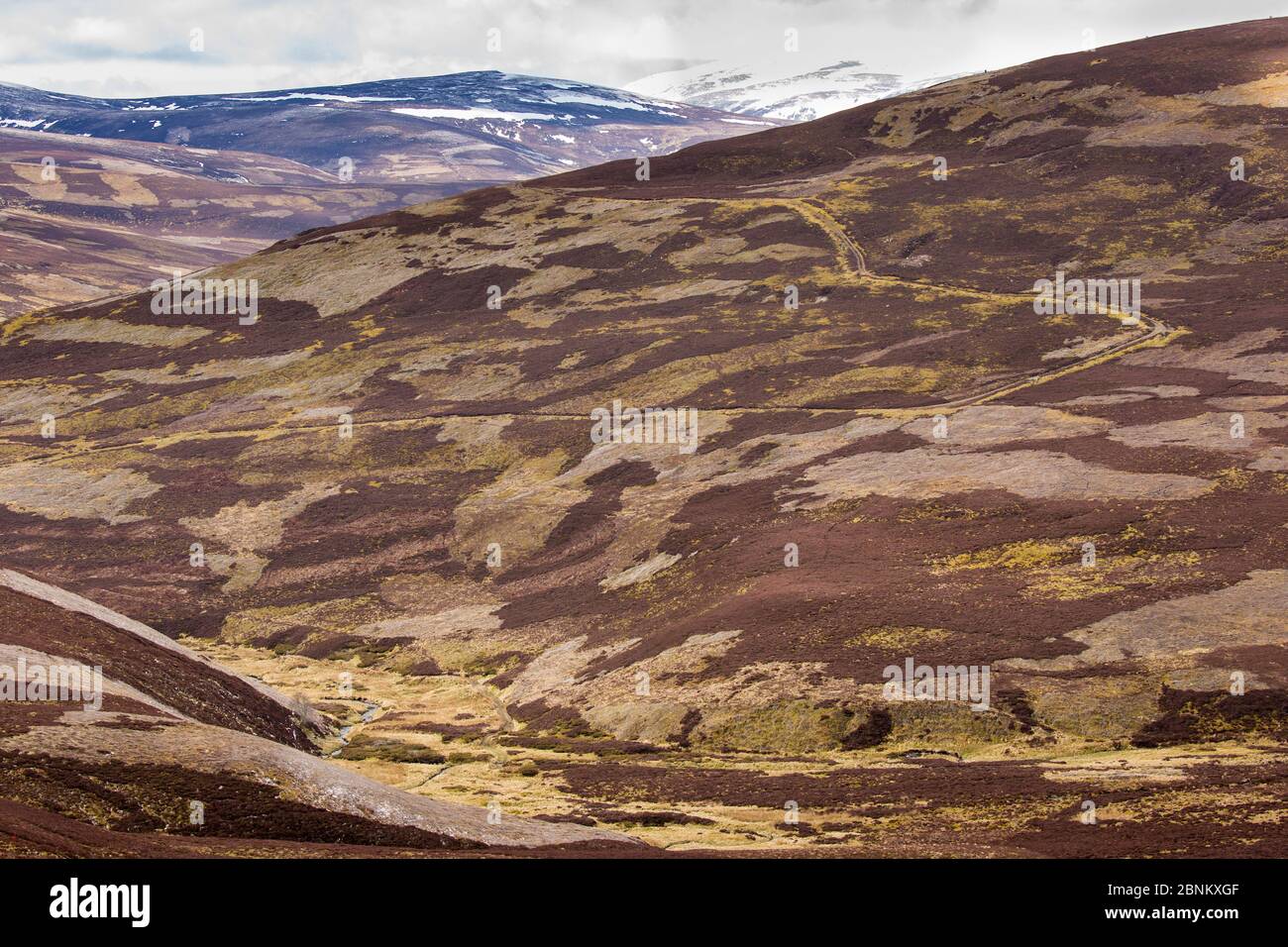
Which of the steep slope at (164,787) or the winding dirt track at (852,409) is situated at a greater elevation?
the winding dirt track at (852,409)

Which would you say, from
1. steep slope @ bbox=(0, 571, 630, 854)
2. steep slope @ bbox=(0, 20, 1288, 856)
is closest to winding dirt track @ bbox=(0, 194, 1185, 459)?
steep slope @ bbox=(0, 20, 1288, 856)

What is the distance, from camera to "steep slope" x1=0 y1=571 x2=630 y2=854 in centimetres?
3133

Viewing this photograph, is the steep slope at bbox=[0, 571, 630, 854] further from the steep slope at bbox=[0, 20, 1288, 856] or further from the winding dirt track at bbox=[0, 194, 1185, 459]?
the winding dirt track at bbox=[0, 194, 1185, 459]

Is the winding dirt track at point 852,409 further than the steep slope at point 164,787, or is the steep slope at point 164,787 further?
the winding dirt track at point 852,409

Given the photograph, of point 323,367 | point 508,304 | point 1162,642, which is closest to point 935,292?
point 508,304

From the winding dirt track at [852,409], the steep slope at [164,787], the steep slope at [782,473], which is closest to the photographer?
the steep slope at [164,787]

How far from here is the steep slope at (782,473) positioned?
1939 inches

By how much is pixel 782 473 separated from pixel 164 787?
61921 mm

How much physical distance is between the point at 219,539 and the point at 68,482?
25.2m

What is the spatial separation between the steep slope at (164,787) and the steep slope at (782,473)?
894 centimetres

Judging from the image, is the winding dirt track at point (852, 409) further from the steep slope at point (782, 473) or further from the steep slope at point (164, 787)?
the steep slope at point (164, 787)

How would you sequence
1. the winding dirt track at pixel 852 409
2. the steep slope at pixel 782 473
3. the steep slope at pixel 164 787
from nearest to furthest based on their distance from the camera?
the steep slope at pixel 164 787, the steep slope at pixel 782 473, the winding dirt track at pixel 852 409

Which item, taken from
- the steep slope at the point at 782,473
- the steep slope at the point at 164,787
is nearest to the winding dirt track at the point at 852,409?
the steep slope at the point at 782,473

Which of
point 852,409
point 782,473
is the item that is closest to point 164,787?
point 782,473
